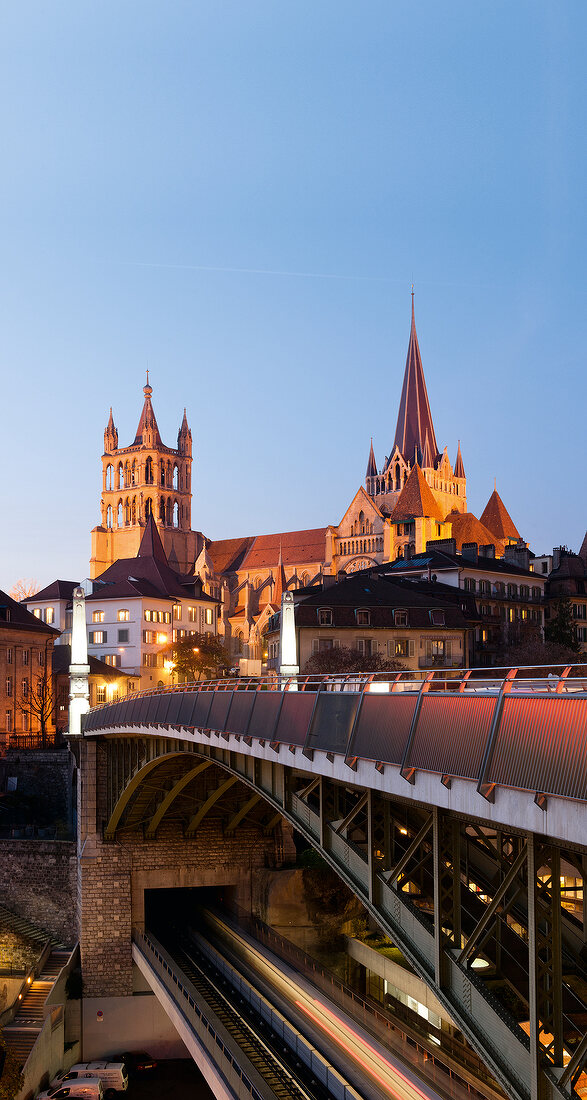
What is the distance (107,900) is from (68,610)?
66171 millimetres

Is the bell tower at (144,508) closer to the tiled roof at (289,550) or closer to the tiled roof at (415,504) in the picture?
the tiled roof at (289,550)

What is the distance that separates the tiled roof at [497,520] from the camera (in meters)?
167

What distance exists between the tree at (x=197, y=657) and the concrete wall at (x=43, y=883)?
122ft

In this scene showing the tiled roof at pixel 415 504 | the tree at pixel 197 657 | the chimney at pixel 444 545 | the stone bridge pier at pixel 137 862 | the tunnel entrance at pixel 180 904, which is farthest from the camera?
the tiled roof at pixel 415 504

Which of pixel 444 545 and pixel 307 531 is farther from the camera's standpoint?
pixel 307 531

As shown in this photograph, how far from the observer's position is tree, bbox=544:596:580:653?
9869 cm

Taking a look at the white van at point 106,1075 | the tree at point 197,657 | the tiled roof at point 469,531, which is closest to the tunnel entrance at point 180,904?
the white van at point 106,1075

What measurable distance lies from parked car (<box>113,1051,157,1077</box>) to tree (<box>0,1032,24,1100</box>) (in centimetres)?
504

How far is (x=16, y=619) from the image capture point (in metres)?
88.6

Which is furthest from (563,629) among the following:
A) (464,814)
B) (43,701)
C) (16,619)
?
(464,814)

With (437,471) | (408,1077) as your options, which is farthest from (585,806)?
(437,471)

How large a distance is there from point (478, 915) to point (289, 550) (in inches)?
A: 6519

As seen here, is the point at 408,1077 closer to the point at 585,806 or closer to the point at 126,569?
the point at 585,806

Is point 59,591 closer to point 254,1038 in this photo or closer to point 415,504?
point 415,504
